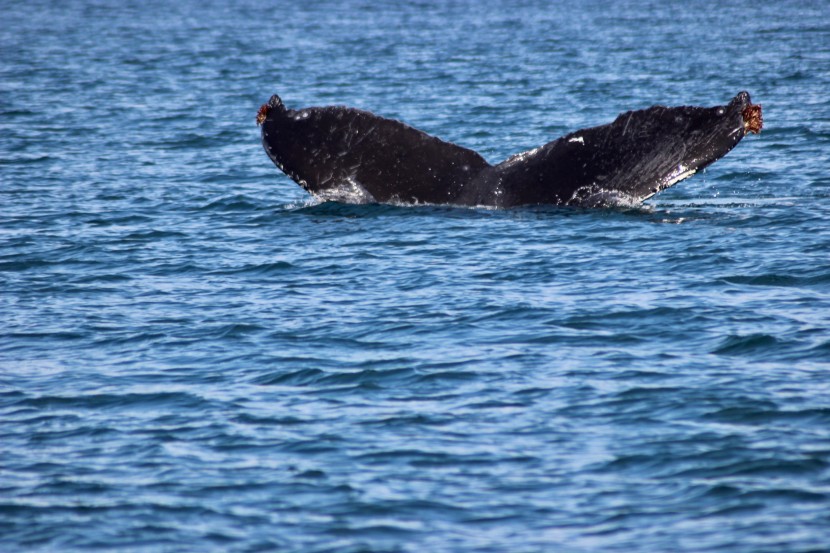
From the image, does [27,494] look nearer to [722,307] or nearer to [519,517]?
[519,517]

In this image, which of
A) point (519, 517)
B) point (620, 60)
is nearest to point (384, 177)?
point (519, 517)

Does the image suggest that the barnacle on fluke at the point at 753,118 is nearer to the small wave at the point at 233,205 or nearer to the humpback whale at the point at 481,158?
the humpback whale at the point at 481,158

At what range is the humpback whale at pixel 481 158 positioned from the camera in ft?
44.9

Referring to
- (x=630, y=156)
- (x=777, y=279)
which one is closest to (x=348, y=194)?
(x=630, y=156)

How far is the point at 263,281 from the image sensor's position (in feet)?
45.4

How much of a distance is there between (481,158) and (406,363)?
4546 millimetres

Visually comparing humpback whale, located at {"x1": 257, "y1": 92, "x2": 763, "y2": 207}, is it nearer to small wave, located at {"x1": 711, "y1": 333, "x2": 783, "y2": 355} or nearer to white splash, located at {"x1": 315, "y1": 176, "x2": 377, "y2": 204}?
white splash, located at {"x1": 315, "y1": 176, "x2": 377, "y2": 204}

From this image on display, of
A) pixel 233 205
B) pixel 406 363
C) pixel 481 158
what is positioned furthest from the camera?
pixel 233 205

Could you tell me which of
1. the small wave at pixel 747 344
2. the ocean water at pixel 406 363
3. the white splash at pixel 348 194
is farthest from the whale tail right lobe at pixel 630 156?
the small wave at pixel 747 344

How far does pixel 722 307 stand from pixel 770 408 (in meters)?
2.65

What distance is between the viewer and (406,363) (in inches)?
429

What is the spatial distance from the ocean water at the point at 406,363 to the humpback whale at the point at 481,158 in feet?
1.37

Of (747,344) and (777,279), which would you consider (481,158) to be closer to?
(777,279)

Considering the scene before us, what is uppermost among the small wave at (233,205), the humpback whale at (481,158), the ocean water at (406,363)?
the humpback whale at (481,158)
